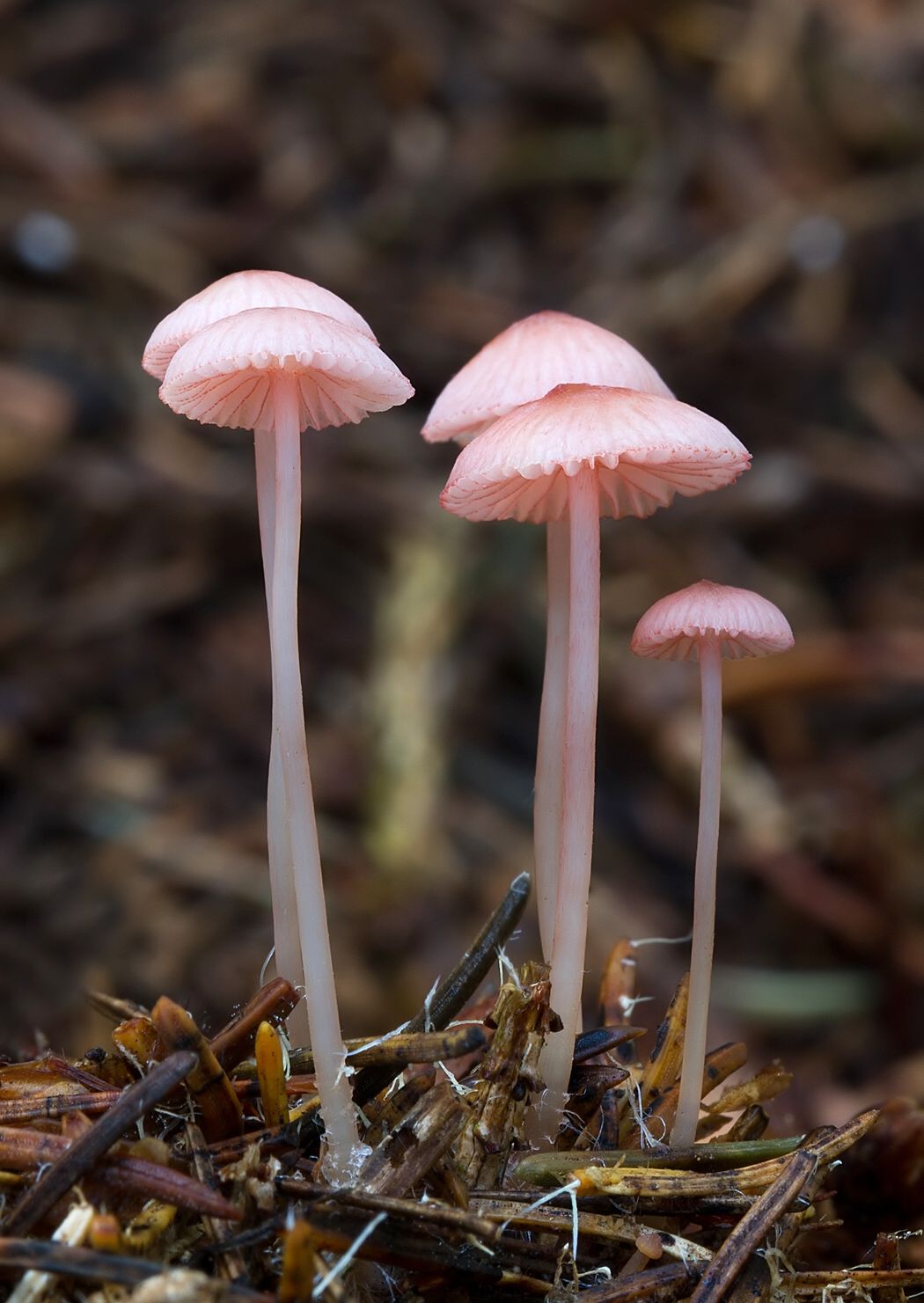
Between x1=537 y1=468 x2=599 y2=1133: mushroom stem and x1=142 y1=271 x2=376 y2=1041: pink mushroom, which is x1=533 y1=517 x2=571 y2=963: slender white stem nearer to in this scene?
x1=537 y1=468 x2=599 y2=1133: mushroom stem

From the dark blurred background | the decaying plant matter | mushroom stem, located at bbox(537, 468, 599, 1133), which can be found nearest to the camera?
the decaying plant matter

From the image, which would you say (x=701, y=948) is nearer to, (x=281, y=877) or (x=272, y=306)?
(x=281, y=877)

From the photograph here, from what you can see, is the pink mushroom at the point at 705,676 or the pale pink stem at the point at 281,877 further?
the pale pink stem at the point at 281,877

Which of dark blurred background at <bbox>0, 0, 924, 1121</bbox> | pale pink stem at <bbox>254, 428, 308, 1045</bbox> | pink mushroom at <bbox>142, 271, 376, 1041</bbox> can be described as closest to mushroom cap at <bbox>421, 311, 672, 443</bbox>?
pink mushroom at <bbox>142, 271, 376, 1041</bbox>

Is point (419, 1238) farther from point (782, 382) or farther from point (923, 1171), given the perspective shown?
point (782, 382)

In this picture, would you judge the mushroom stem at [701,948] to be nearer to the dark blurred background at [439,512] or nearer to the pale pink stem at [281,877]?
the pale pink stem at [281,877]

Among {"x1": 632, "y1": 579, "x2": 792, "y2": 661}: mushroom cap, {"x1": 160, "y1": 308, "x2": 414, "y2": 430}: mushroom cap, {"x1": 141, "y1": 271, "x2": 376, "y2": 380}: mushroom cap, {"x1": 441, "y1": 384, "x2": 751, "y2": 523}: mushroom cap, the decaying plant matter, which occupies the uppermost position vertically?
{"x1": 141, "y1": 271, "x2": 376, "y2": 380}: mushroom cap

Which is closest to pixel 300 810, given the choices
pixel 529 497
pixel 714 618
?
pixel 714 618

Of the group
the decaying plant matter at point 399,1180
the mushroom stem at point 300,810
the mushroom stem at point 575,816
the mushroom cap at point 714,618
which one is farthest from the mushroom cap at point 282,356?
the decaying plant matter at point 399,1180
